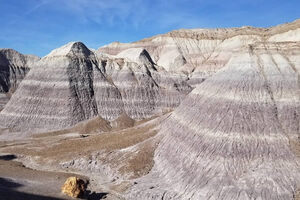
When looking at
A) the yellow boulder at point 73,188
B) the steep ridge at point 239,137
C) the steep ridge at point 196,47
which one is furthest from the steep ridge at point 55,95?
the steep ridge at point 239,137

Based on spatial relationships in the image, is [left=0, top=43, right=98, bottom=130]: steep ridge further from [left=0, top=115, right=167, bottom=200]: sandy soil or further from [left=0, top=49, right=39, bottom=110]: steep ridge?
[left=0, top=49, right=39, bottom=110]: steep ridge

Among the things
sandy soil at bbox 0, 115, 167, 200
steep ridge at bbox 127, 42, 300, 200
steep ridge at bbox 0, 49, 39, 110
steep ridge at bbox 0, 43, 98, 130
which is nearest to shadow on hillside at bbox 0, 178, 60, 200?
sandy soil at bbox 0, 115, 167, 200

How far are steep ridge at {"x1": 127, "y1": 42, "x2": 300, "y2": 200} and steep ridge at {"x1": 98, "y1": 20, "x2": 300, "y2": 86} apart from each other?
48.6m

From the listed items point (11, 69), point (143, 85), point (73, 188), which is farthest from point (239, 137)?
point (11, 69)

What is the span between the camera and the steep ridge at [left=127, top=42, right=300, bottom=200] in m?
25.2

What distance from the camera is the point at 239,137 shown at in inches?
1114

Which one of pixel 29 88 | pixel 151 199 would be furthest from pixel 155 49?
pixel 151 199

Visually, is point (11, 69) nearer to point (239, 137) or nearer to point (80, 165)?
point (80, 165)

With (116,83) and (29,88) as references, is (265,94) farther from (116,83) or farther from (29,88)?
(29,88)

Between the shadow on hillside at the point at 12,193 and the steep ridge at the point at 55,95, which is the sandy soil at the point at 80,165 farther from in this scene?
the steep ridge at the point at 55,95

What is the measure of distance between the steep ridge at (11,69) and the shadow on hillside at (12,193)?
2593 inches

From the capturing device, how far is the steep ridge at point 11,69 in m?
98.0

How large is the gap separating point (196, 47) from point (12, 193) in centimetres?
8080

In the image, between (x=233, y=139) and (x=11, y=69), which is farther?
(x=11, y=69)
